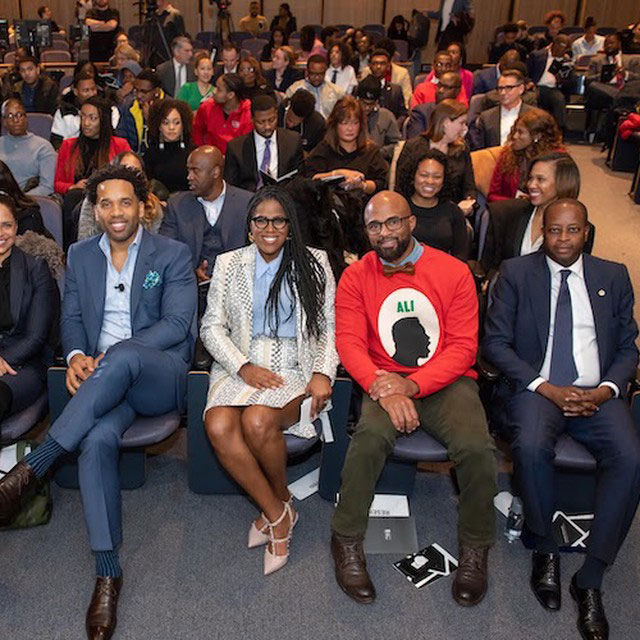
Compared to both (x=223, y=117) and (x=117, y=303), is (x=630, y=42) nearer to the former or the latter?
(x=223, y=117)

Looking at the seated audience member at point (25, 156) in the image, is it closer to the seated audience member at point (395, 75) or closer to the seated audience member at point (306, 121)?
the seated audience member at point (306, 121)

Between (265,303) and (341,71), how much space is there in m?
5.38

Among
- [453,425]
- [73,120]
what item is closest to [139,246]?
[453,425]

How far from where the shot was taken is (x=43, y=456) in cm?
256

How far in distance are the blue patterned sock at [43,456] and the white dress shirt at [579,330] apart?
169 cm

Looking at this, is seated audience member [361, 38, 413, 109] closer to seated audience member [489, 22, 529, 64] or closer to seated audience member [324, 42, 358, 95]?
seated audience member [324, 42, 358, 95]

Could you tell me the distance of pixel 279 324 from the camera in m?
2.97

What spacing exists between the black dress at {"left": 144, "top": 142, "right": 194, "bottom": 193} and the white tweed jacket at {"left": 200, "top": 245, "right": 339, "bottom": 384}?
1.97 meters

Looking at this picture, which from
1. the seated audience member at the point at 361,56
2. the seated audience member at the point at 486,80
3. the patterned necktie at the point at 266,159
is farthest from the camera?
the seated audience member at the point at 361,56

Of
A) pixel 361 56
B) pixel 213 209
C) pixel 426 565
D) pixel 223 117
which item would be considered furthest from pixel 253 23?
pixel 426 565

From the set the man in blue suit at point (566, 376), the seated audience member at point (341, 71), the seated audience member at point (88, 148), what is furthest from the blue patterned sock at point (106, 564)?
the seated audience member at point (341, 71)

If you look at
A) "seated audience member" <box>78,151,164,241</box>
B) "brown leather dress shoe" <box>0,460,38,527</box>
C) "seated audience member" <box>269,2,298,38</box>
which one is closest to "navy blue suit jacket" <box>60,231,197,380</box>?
"seated audience member" <box>78,151,164,241</box>

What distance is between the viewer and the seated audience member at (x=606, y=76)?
29.5ft

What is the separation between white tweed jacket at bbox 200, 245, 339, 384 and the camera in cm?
290
